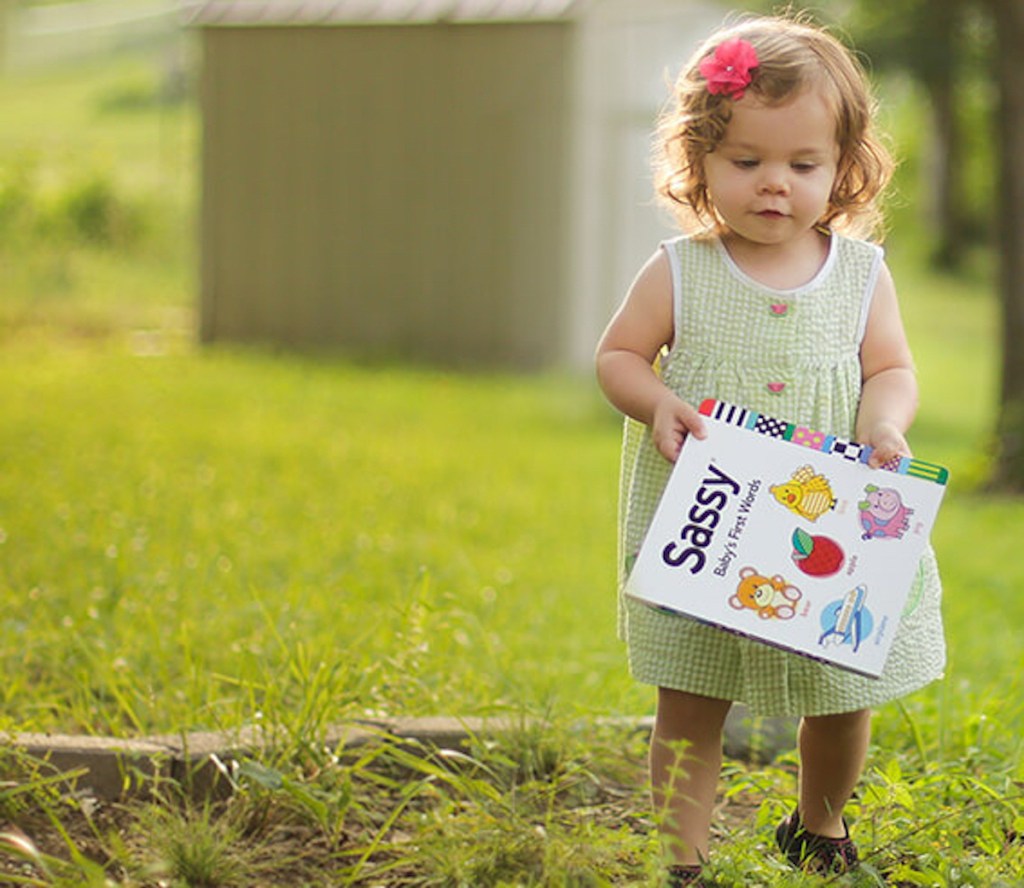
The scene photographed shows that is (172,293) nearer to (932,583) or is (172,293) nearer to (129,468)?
(129,468)

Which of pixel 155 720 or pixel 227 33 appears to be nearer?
pixel 155 720

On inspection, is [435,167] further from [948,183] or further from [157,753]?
[948,183]

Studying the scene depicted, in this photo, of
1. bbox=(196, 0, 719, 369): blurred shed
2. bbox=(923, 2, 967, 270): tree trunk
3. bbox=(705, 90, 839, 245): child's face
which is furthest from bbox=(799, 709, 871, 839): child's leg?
bbox=(923, 2, 967, 270): tree trunk

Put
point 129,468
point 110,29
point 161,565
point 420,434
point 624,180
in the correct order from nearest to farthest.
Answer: point 161,565, point 129,468, point 420,434, point 624,180, point 110,29

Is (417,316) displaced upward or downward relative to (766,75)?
downward

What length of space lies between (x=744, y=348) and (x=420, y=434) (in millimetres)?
6331

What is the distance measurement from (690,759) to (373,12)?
1046cm

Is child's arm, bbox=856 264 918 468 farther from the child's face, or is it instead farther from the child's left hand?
the child's face

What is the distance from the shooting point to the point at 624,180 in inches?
477

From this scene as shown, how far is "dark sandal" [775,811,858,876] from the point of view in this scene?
8.52 feet

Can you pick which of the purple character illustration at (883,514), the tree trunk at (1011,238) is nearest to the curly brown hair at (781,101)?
the purple character illustration at (883,514)

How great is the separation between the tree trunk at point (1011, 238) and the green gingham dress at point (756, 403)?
606 cm

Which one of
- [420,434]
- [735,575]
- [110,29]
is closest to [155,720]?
[735,575]

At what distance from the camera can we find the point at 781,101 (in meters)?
2.50
